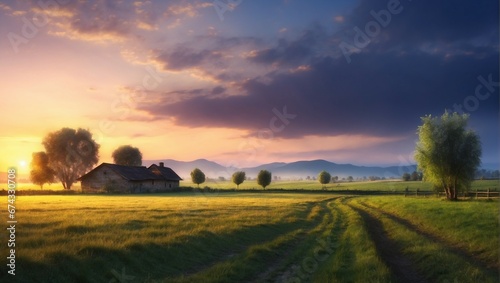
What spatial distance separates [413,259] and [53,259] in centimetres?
1552

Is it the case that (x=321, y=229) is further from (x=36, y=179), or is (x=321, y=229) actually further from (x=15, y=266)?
(x=36, y=179)

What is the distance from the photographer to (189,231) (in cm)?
2088

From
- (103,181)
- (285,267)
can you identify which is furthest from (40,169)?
(285,267)

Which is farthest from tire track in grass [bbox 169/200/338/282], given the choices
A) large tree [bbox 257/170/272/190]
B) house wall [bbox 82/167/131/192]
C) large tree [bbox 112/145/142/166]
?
large tree [bbox 112/145/142/166]

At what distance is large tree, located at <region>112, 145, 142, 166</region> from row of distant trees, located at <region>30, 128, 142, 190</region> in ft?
47.7

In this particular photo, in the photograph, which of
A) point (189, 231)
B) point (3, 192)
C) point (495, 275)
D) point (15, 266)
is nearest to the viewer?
point (15, 266)

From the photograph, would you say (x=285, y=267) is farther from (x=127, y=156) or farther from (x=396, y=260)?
(x=127, y=156)

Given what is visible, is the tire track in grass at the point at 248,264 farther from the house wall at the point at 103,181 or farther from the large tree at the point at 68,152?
the large tree at the point at 68,152

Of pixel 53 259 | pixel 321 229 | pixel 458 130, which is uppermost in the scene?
pixel 458 130

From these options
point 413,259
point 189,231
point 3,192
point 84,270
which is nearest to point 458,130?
point 413,259

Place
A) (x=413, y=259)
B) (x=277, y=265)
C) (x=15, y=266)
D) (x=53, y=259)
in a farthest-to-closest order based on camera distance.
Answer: (x=413, y=259) → (x=277, y=265) → (x=53, y=259) → (x=15, y=266)

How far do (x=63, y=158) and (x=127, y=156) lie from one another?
80.0 ft

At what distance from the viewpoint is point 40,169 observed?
106438 millimetres

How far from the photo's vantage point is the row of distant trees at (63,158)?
106750mm
